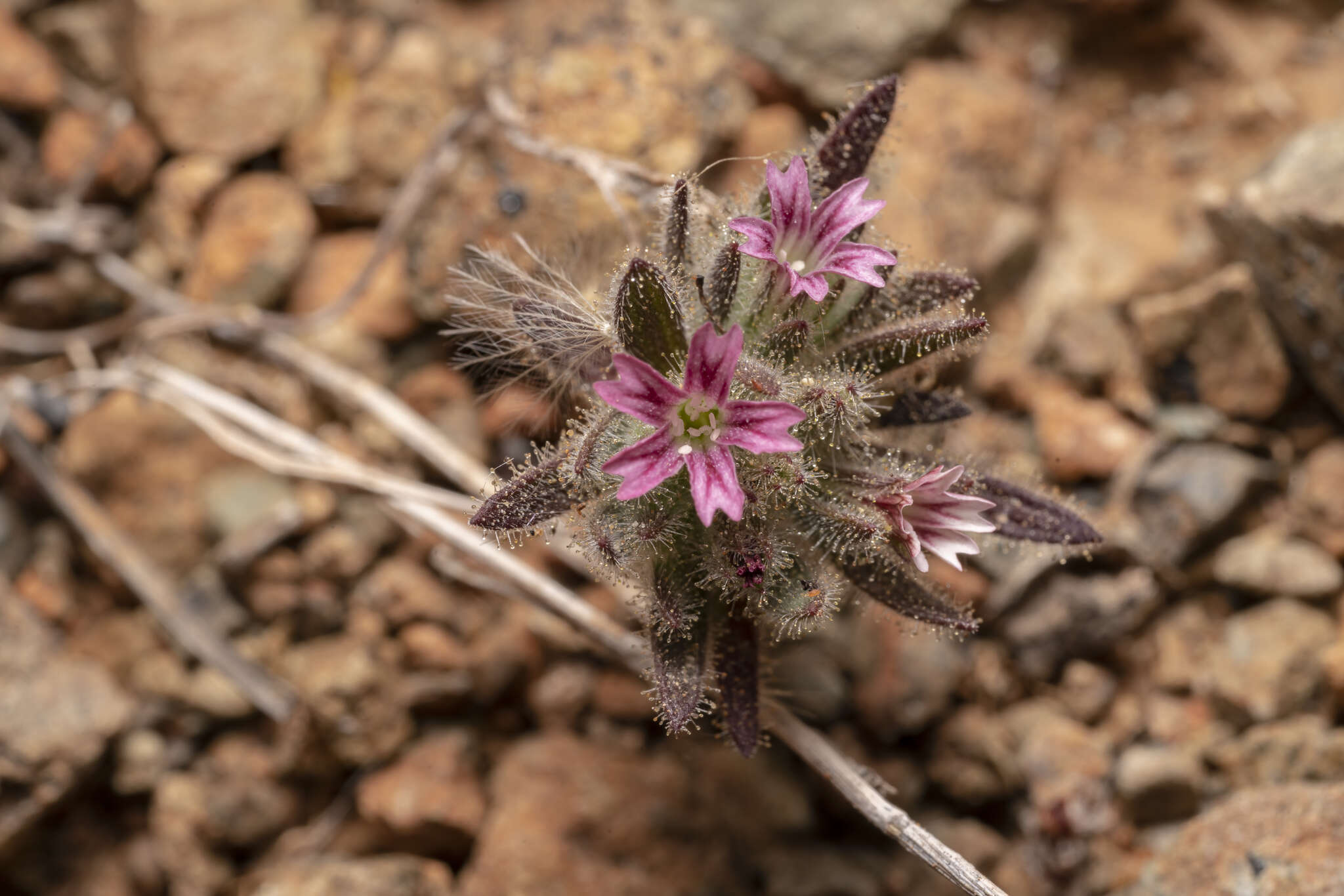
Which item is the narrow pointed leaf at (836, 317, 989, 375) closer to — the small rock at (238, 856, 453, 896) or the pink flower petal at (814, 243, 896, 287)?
the pink flower petal at (814, 243, 896, 287)

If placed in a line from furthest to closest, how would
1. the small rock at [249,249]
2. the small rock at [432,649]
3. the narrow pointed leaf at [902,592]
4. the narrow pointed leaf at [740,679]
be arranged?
the small rock at [249,249] → the small rock at [432,649] → the narrow pointed leaf at [740,679] → the narrow pointed leaf at [902,592]

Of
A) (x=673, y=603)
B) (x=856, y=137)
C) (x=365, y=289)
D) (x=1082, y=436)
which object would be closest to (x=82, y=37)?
(x=365, y=289)

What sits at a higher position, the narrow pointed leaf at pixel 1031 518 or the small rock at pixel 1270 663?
the narrow pointed leaf at pixel 1031 518

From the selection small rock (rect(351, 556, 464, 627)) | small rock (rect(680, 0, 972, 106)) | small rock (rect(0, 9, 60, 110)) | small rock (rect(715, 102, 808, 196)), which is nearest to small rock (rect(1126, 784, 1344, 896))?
small rock (rect(351, 556, 464, 627))

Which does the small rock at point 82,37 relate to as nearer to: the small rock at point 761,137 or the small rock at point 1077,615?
the small rock at point 761,137

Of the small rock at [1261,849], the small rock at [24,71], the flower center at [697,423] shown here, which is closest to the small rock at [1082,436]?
the small rock at [1261,849]
